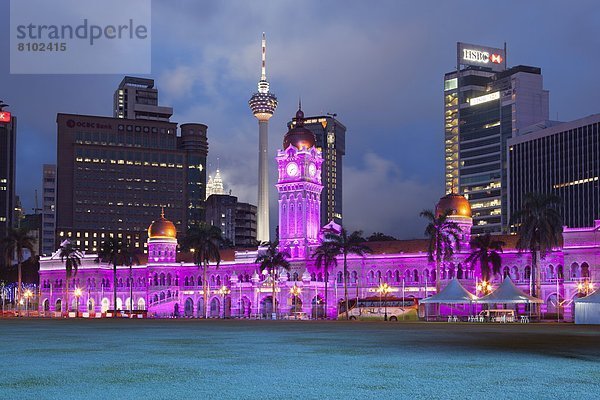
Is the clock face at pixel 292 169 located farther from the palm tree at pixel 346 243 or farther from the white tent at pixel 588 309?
the white tent at pixel 588 309

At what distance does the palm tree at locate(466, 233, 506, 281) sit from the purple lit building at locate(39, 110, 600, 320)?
1.67 metres

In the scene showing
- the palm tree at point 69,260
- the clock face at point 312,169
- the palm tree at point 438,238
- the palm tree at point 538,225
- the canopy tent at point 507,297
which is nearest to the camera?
the canopy tent at point 507,297

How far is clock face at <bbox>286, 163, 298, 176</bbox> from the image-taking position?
139m

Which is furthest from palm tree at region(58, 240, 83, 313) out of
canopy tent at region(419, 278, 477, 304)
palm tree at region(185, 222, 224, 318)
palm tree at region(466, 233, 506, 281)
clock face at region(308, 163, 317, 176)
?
canopy tent at region(419, 278, 477, 304)

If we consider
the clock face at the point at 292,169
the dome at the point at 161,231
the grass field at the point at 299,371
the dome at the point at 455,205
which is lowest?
the grass field at the point at 299,371

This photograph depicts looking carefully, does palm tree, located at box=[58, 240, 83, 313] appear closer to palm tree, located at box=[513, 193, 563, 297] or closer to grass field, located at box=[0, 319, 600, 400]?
palm tree, located at box=[513, 193, 563, 297]

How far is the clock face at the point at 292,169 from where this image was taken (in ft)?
457

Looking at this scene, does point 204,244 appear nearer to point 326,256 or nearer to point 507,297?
point 326,256

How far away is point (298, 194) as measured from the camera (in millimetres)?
138375

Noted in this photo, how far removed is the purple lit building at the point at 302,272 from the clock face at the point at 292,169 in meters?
0.20

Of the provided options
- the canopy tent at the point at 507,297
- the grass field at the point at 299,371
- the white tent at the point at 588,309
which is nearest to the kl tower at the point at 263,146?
the canopy tent at the point at 507,297

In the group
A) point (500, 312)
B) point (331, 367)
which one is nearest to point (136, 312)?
point (500, 312)

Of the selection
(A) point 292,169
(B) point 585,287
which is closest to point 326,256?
(A) point 292,169

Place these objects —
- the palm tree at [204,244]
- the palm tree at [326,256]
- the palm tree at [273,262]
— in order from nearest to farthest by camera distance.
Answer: the palm tree at [326,256] → the palm tree at [273,262] → the palm tree at [204,244]
